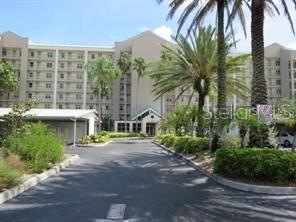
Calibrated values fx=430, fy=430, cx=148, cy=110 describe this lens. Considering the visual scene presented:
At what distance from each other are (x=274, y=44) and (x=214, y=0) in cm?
8756

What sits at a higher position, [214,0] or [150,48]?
[150,48]

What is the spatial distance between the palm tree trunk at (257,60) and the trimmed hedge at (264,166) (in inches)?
113

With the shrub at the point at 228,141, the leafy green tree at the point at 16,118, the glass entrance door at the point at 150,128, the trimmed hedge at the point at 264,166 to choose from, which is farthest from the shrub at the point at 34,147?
the glass entrance door at the point at 150,128

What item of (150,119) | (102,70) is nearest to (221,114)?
(102,70)

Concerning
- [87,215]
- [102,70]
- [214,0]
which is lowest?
[87,215]

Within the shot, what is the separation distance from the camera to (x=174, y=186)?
13539mm

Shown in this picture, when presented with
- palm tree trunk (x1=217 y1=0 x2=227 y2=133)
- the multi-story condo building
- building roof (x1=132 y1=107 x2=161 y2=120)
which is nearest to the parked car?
palm tree trunk (x1=217 y1=0 x2=227 y2=133)

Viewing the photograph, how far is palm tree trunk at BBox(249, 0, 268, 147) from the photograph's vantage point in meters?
17.2

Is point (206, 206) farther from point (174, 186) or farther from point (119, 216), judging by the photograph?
A: point (174, 186)

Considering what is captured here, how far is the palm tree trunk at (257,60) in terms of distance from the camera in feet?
56.4

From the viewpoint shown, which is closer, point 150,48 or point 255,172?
point 255,172

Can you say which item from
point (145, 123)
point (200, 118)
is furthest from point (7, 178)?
point (145, 123)

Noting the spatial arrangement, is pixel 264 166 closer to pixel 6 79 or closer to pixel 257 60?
pixel 257 60

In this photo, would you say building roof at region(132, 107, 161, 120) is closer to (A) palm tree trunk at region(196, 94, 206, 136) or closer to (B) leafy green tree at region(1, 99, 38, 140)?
(A) palm tree trunk at region(196, 94, 206, 136)
